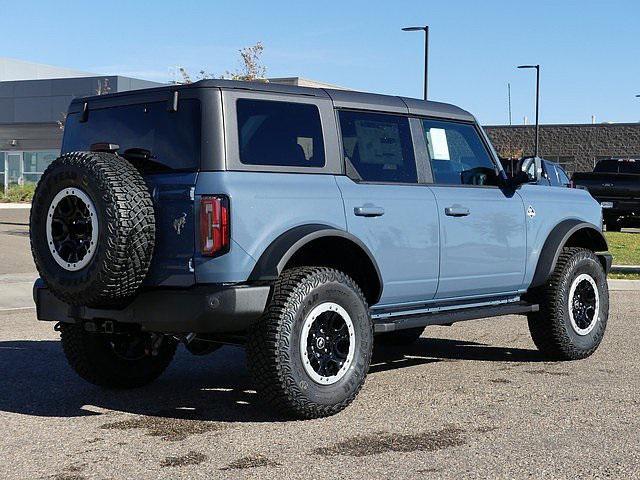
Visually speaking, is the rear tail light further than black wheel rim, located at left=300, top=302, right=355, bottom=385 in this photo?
No

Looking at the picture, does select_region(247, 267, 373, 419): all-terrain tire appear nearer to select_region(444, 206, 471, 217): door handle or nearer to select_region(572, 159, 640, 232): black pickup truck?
select_region(444, 206, 471, 217): door handle

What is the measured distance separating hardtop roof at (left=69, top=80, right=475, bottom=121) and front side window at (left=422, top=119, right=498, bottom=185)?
0.10 metres

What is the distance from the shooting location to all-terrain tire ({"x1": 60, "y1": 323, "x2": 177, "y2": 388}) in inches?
296

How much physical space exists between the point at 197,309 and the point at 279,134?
132 cm

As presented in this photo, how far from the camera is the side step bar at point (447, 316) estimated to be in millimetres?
7352

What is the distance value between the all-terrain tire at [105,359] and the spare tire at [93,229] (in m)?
0.99

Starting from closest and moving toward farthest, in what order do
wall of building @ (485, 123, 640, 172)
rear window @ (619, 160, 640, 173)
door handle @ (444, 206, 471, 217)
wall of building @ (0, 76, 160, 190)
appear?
door handle @ (444, 206, 471, 217) → rear window @ (619, 160, 640, 173) → wall of building @ (0, 76, 160, 190) → wall of building @ (485, 123, 640, 172)

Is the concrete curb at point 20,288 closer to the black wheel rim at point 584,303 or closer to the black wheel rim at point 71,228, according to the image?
the black wheel rim at point 584,303

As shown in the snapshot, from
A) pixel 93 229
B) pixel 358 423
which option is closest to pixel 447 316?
pixel 358 423

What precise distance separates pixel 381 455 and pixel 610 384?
9.00 ft

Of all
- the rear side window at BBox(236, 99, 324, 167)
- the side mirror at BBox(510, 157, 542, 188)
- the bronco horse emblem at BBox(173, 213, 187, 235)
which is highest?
the rear side window at BBox(236, 99, 324, 167)

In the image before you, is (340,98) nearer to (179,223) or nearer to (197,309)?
(179,223)

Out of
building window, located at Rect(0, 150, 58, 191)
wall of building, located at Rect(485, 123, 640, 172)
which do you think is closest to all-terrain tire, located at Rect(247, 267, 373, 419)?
building window, located at Rect(0, 150, 58, 191)

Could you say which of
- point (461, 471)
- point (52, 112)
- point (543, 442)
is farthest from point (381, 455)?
point (52, 112)
